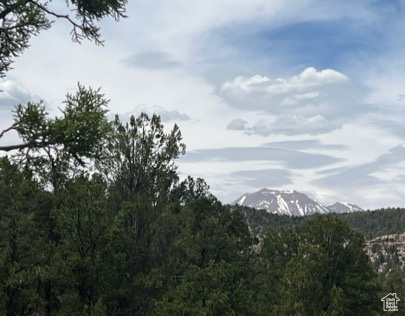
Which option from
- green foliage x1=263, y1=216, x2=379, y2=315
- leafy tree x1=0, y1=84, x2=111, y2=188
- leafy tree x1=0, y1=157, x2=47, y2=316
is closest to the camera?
leafy tree x1=0, y1=84, x2=111, y2=188

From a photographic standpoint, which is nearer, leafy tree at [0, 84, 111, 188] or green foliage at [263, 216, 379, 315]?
leafy tree at [0, 84, 111, 188]

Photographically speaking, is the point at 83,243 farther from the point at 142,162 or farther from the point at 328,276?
the point at 328,276

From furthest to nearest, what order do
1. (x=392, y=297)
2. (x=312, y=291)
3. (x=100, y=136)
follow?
(x=392, y=297), (x=312, y=291), (x=100, y=136)

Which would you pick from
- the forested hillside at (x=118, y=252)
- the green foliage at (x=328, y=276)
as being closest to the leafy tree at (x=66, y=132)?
the forested hillside at (x=118, y=252)

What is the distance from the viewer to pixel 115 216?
86.9 feet

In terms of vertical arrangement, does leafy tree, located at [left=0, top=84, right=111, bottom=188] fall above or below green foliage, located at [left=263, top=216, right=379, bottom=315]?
above

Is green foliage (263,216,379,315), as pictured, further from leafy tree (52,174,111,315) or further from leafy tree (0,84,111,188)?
leafy tree (0,84,111,188)

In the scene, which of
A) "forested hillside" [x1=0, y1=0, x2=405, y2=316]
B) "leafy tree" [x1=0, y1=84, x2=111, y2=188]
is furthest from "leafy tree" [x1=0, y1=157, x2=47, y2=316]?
"leafy tree" [x1=0, y1=84, x2=111, y2=188]

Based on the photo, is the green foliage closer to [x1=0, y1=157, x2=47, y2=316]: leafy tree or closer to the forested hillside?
the forested hillside

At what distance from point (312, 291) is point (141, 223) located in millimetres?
17121

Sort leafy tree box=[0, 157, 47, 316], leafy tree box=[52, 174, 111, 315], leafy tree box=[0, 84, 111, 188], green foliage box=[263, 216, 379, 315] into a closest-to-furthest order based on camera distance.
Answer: leafy tree box=[0, 84, 111, 188]
leafy tree box=[0, 157, 47, 316]
leafy tree box=[52, 174, 111, 315]
green foliage box=[263, 216, 379, 315]

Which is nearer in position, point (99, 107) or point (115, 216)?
point (99, 107)

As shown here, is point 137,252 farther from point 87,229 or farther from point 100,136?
point 100,136

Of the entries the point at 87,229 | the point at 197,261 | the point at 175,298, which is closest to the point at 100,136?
the point at 87,229
